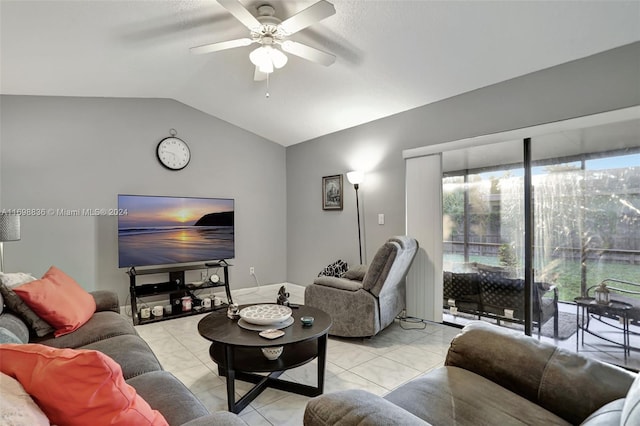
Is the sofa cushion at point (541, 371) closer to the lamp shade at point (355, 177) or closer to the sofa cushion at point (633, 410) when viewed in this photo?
the sofa cushion at point (633, 410)

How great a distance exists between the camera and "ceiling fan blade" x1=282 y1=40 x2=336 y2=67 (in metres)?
2.32

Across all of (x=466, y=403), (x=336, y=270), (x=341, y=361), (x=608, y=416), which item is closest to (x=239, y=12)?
(x=466, y=403)

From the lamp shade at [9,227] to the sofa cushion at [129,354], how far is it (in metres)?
1.50

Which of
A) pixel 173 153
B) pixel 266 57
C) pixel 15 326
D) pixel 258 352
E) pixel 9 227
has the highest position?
pixel 266 57

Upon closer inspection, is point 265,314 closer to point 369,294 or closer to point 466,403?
point 369,294

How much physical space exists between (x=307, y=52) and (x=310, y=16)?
43 centimetres

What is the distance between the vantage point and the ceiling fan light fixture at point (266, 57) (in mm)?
2303

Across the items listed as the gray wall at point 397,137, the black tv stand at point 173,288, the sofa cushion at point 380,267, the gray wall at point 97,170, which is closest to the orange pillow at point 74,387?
the sofa cushion at point 380,267

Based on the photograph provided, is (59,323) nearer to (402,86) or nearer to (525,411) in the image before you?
(525,411)

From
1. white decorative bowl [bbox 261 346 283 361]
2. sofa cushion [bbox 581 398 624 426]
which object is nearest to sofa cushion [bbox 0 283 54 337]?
white decorative bowl [bbox 261 346 283 361]

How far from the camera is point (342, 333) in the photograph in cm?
304

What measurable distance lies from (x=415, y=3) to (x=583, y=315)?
279 cm

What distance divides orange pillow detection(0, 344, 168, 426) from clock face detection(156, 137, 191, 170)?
3.71 m

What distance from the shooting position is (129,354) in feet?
5.49
